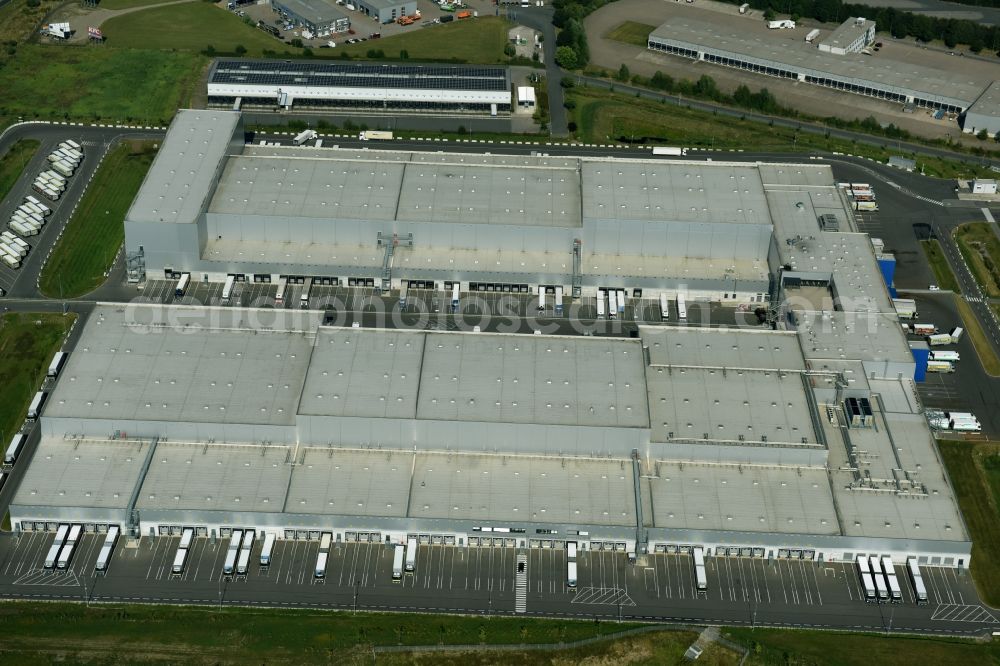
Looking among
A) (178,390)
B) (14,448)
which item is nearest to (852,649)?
(178,390)

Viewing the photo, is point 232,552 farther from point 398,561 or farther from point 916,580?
point 916,580

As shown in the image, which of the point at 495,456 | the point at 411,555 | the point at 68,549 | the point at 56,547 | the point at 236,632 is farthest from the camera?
the point at 495,456

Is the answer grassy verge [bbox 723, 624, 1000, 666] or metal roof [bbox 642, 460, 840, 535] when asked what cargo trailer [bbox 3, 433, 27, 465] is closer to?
metal roof [bbox 642, 460, 840, 535]

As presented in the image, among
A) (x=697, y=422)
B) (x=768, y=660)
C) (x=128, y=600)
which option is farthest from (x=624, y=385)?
(x=128, y=600)

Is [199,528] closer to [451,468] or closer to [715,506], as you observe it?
[451,468]

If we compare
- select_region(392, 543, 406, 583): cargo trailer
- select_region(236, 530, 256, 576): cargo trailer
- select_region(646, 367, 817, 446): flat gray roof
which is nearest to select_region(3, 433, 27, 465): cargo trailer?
select_region(236, 530, 256, 576): cargo trailer

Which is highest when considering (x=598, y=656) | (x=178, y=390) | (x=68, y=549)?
(x=178, y=390)

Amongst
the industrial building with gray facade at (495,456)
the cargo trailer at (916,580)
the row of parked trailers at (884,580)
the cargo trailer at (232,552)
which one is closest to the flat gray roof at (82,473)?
the industrial building with gray facade at (495,456)
